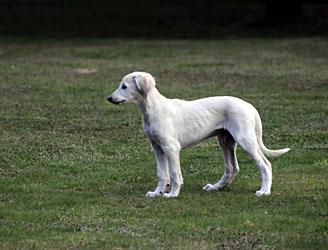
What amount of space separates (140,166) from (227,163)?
1.84m

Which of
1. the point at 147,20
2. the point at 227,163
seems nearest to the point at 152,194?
the point at 227,163

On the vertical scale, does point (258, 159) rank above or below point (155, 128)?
below

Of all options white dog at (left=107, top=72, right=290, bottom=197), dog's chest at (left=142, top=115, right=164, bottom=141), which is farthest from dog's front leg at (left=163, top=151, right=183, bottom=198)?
dog's chest at (left=142, top=115, right=164, bottom=141)

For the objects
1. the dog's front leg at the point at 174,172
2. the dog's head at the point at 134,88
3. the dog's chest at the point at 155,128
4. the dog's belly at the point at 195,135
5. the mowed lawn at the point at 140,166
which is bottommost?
the mowed lawn at the point at 140,166

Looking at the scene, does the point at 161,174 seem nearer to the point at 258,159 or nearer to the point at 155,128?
the point at 155,128

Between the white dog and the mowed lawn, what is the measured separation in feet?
1.23

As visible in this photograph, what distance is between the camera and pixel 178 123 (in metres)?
8.56

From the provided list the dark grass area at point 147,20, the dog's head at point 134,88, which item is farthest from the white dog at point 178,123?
the dark grass area at point 147,20

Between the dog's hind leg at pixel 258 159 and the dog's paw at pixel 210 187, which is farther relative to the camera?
the dog's paw at pixel 210 187

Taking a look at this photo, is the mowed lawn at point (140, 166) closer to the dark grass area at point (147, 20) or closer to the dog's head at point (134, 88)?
the dog's head at point (134, 88)

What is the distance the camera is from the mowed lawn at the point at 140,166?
699 centimetres

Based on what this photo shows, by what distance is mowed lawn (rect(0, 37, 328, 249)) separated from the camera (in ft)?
22.9

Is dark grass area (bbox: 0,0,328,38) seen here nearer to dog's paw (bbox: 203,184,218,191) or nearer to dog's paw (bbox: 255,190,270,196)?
dog's paw (bbox: 203,184,218,191)

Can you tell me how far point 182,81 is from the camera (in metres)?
19.7
